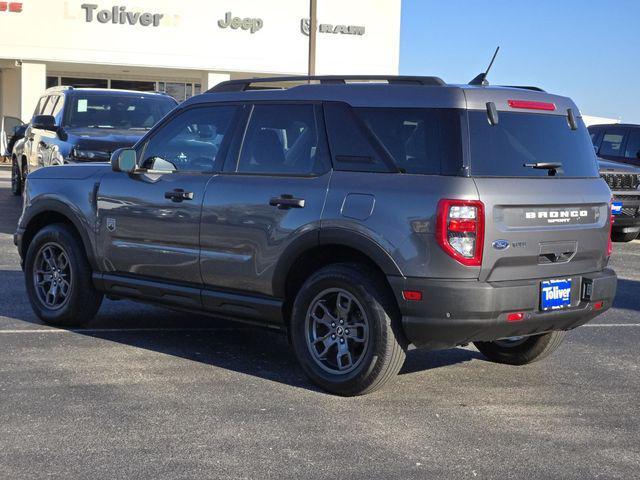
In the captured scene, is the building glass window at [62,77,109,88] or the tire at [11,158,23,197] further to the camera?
the building glass window at [62,77,109,88]

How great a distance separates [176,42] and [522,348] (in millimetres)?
30281

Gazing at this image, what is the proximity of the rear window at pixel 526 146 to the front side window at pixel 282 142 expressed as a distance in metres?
1.04

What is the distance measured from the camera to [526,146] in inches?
247

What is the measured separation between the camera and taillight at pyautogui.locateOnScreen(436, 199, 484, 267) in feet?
18.9


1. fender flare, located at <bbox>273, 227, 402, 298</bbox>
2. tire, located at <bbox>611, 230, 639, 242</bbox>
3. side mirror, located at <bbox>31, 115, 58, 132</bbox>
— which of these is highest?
side mirror, located at <bbox>31, 115, 58, 132</bbox>

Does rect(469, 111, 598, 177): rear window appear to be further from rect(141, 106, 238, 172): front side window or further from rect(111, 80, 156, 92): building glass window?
rect(111, 80, 156, 92): building glass window

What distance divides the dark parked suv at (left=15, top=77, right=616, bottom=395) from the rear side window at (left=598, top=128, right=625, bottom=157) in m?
11.8

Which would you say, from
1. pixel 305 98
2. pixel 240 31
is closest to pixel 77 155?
pixel 305 98

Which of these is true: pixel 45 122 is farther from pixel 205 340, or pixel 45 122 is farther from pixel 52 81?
pixel 52 81

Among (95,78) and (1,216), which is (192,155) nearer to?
(1,216)

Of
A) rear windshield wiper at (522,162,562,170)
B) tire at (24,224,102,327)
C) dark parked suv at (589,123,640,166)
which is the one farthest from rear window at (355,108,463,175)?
dark parked suv at (589,123,640,166)

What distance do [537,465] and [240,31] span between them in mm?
32786

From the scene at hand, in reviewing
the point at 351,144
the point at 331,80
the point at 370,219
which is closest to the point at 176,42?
the point at 331,80

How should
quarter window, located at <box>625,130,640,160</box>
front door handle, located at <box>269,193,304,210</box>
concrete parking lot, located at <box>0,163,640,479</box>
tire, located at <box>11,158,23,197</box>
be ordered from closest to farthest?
concrete parking lot, located at <box>0,163,640,479</box> → front door handle, located at <box>269,193,304,210</box> → quarter window, located at <box>625,130,640,160</box> → tire, located at <box>11,158,23,197</box>
